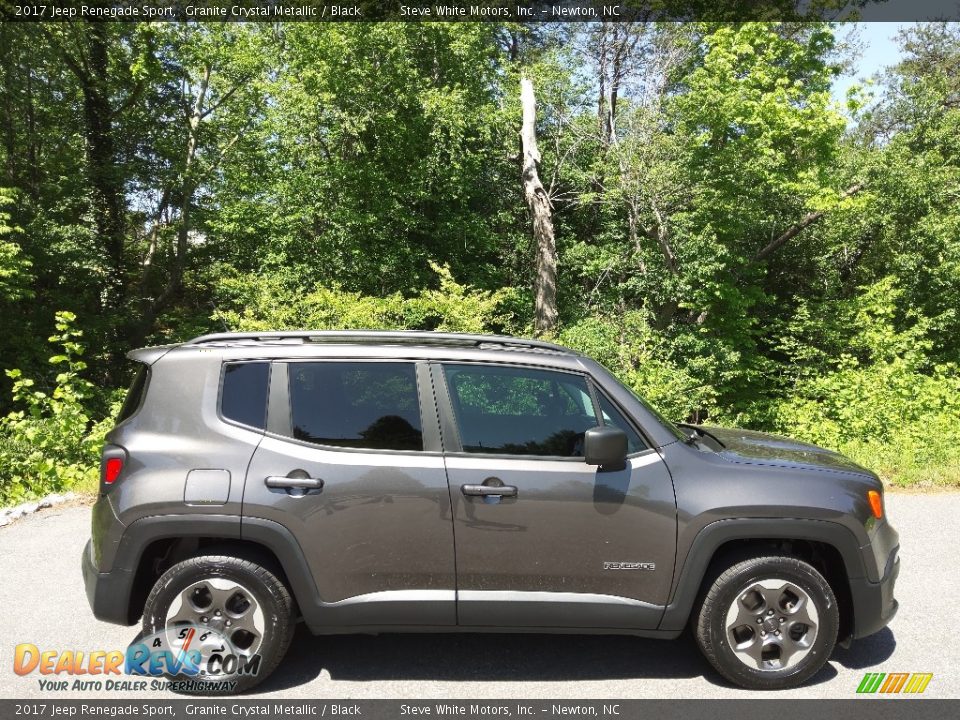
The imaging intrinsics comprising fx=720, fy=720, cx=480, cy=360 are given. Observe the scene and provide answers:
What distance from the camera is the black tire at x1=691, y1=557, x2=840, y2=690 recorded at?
3.64 m

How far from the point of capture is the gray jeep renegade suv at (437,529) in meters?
3.57

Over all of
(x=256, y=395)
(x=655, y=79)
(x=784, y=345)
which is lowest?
(x=784, y=345)

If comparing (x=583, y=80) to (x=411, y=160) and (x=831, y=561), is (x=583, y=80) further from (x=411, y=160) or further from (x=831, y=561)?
(x=831, y=561)

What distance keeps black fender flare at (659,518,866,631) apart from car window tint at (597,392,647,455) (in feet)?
1.71

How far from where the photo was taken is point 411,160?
2127 cm

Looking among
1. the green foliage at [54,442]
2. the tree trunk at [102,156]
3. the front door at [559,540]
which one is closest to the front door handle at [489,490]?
the front door at [559,540]

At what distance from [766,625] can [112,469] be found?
3423mm

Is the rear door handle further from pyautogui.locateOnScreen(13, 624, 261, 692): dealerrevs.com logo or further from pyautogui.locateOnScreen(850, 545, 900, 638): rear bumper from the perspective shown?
pyautogui.locateOnScreen(850, 545, 900, 638): rear bumper

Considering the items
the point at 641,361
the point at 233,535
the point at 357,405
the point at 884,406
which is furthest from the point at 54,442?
the point at 884,406

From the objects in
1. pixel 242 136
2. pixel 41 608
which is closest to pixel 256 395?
pixel 41 608

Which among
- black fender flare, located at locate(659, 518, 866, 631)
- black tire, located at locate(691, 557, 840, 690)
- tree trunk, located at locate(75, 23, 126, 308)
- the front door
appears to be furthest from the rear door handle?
tree trunk, located at locate(75, 23, 126, 308)

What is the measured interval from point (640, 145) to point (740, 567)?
16.0 m

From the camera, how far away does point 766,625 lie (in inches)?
144
